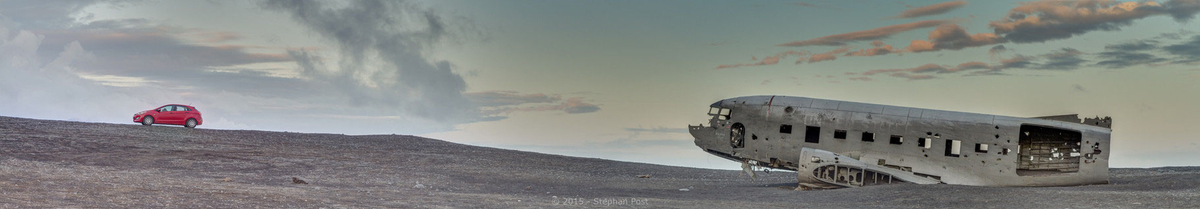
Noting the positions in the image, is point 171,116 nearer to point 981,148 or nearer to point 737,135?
point 737,135

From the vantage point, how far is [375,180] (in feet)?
90.0

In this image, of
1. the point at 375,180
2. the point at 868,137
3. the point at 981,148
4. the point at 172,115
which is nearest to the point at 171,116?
the point at 172,115

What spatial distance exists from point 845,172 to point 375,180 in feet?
47.3

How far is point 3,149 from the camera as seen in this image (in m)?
28.1

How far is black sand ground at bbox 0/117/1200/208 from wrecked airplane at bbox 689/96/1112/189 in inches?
41.1

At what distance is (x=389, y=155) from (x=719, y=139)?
1377 centimetres

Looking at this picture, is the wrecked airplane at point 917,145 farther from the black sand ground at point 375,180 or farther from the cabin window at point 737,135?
the black sand ground at point 375,180

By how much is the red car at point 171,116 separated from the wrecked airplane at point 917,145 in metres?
24.7

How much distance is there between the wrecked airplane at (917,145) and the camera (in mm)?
26688

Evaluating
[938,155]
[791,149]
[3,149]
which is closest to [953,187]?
[938,155]

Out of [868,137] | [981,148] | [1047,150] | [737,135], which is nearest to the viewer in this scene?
[981,148]

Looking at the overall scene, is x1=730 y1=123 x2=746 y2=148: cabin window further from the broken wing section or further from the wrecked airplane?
the broken wing section

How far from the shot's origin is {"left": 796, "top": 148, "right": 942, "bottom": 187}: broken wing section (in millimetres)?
26344

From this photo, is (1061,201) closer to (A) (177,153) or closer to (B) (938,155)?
(B) (938,155)
